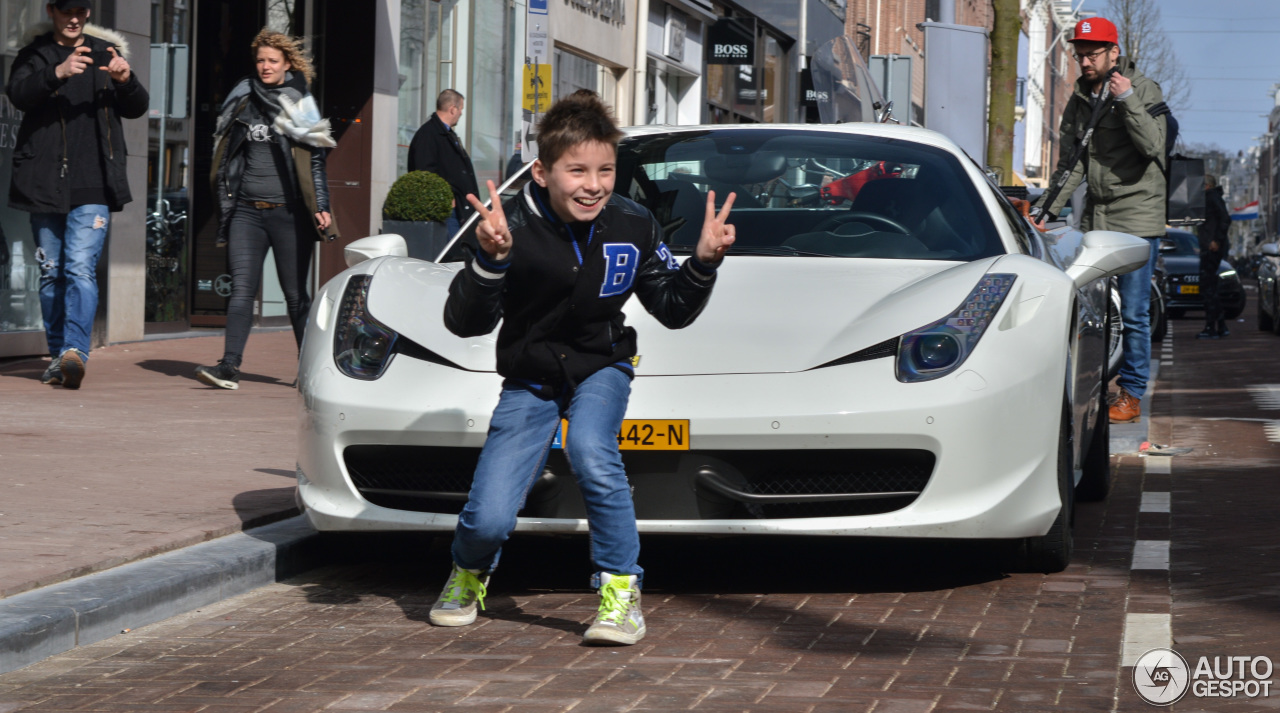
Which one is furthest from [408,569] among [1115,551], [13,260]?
[13,260]

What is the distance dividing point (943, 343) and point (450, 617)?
1496 mm

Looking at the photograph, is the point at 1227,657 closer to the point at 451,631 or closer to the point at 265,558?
the point at 451,631

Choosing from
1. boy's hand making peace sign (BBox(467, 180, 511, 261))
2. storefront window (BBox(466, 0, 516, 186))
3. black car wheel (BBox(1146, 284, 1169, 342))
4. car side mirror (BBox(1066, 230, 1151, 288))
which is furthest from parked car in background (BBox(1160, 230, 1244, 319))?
boy's hand making peace sign (BBox(467, 180, 511, 261))

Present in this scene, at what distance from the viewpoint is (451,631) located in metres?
4.54

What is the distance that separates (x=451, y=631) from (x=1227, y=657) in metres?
1.90

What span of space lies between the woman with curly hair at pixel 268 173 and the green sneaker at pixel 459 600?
5.35m

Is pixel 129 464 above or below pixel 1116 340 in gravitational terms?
below

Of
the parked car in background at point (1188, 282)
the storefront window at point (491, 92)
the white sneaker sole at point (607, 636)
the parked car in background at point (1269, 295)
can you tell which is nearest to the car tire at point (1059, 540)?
the white sneaker sole at point (607, 636)

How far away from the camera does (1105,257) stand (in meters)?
5.84

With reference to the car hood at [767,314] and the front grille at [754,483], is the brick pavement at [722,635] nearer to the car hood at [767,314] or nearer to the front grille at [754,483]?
the front grille at [754,483]

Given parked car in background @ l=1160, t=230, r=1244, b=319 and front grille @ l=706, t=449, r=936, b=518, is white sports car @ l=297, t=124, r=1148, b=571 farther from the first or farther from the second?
parked car in background @ l=1160, t=230, r=1244, b=319

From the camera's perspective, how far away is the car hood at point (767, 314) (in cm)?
475

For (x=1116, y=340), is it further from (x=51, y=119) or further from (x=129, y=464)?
(x=51, y=119)

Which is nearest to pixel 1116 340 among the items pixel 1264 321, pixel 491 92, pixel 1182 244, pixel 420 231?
pixel 420 231
